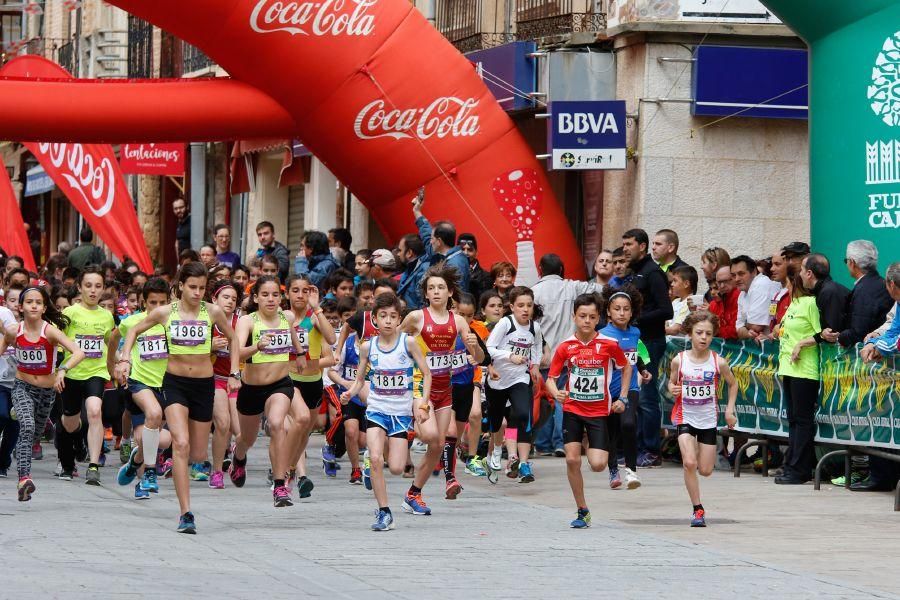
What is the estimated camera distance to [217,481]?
1313 cm

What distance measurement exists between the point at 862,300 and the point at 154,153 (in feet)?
Answer: 67.0

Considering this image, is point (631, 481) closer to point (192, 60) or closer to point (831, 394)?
point (831, 394)

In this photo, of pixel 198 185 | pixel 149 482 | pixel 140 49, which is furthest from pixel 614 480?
pixel 140 49

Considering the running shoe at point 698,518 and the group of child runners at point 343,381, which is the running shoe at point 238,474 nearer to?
the group of child runners at point 343,381

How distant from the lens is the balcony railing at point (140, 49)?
3653cm

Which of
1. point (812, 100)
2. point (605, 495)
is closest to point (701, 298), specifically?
point (812, 100)

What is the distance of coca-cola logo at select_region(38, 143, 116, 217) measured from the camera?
22.5m

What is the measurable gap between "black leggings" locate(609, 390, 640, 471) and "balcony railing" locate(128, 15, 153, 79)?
24.1m

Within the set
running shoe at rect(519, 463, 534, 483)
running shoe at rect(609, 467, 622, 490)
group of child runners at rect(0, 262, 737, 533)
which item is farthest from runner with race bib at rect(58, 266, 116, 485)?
running shoe at rect(609, 467, 622, 490)

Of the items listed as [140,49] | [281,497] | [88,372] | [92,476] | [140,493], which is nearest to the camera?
[281,497]

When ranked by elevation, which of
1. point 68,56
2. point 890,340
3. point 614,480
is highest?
point 68,56

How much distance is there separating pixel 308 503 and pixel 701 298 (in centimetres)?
464

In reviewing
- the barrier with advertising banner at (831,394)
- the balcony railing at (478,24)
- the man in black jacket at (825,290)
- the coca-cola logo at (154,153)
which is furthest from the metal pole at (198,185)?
the man in black jacket at (825,290)

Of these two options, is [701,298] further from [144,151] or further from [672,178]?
[144,151]
